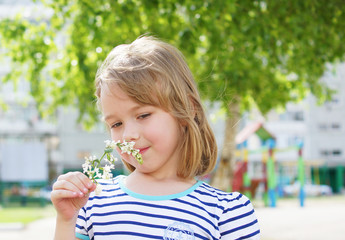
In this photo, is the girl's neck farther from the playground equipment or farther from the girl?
the playground equipment

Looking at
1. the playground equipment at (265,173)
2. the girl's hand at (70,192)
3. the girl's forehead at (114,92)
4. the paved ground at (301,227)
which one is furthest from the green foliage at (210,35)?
the playground equipment at (265,173)

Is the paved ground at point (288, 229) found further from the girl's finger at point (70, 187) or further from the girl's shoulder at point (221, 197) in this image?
the girl's finger at point (70, 187)

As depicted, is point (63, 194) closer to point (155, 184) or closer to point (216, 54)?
point (155, 184)

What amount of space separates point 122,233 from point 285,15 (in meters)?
4.82

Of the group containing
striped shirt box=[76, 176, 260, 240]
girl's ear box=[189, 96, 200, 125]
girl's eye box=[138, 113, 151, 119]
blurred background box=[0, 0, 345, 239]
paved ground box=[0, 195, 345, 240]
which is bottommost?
paved ground box=[0, 195, 345, 240]

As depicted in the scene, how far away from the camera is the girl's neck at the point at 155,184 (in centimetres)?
174

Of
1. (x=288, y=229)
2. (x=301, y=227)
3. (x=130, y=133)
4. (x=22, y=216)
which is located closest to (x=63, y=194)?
(x=130, y=133)

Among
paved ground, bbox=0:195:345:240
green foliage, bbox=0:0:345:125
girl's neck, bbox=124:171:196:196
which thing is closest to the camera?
girl's neck, bbox=124:171:196:196

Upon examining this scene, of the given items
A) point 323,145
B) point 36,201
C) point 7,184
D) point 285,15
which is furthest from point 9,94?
point 285,15

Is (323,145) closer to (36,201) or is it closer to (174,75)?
(36,201)

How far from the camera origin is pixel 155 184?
5.79ft

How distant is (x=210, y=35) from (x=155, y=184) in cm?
491

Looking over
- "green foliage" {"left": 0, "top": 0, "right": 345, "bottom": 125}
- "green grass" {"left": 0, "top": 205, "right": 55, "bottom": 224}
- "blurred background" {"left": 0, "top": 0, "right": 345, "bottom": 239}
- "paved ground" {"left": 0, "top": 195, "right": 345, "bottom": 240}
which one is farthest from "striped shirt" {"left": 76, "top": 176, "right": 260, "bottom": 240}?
"green grass" {"left": 0, "top": 205, "right": 55, "bottom": 224}

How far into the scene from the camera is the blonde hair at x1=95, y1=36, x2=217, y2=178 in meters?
1.72
